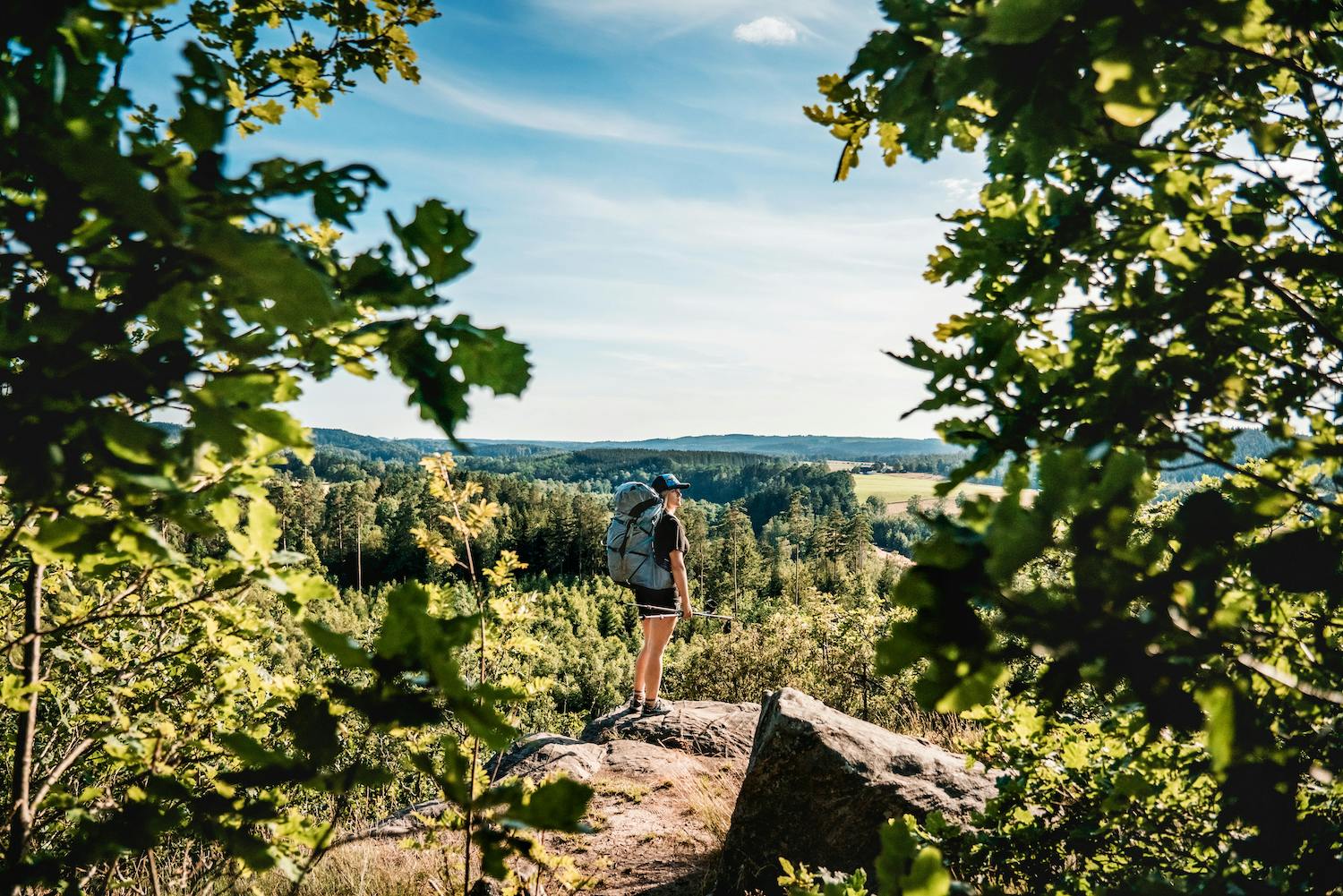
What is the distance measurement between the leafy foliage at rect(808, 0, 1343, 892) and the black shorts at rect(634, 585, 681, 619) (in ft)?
14.2

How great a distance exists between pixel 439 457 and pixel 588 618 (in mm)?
53814

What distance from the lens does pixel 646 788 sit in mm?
5965

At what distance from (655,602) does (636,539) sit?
0.61 meters

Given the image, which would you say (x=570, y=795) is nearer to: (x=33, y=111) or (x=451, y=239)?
(x=451, y=239)

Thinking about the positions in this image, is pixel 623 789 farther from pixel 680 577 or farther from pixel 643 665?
pixel 680 577

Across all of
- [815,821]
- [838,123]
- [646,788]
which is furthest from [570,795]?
[646,788]

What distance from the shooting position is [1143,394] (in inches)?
49.1

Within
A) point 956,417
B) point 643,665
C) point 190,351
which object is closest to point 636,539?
point 643,665

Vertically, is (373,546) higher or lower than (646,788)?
lower

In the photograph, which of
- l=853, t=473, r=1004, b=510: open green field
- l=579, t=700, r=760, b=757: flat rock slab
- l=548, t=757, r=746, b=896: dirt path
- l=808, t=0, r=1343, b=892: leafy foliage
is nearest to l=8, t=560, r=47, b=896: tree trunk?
l=808, t=0, r=1343, b=892: leafy foliage

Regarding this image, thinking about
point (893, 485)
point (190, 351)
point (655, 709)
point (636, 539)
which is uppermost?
point (190, 351)

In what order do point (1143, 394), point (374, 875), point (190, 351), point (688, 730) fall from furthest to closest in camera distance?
point (688, 730) < point (374, 875) < point (1143, 394) < point (190, 351)

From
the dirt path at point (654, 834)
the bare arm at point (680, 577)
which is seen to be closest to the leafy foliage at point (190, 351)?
the dirt path at point (654, 834)

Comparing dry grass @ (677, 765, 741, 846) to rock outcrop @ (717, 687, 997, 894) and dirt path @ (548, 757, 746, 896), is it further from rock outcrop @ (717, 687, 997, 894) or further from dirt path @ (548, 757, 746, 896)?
rock outcrop @ (717, 687, 997, 894)
